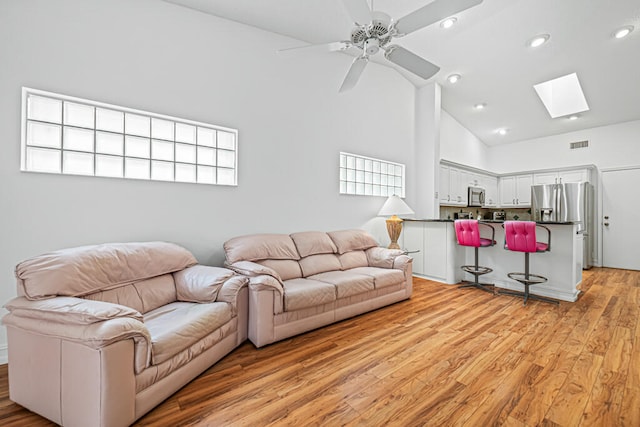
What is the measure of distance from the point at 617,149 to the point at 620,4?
382cm

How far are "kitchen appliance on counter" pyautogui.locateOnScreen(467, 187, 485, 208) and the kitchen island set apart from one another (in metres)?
2.09

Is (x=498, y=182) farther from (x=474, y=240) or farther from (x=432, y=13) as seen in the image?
(x=432, y=13)

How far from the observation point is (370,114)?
472cm

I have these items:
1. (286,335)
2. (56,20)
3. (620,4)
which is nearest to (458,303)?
(286,335)

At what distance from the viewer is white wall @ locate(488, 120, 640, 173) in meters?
5.71

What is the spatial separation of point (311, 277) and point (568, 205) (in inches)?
236

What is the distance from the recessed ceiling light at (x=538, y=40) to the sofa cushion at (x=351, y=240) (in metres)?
3.84

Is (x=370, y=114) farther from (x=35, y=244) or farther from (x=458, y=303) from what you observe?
(x=35, y=244)

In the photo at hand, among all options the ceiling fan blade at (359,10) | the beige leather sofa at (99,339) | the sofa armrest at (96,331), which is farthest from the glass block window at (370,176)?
the sofa armrest at (96,331)

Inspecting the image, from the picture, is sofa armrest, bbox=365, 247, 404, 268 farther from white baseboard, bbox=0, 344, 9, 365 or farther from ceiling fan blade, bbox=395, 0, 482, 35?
white baseboard, bbox=0, 344, 9, 365

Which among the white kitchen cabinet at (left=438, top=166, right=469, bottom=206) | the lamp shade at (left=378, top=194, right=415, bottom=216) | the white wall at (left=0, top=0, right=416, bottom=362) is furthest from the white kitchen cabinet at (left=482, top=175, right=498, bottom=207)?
the white wall at (left=0, top=0, right=416, bottom=362)

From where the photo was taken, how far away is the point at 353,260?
12.3 feet

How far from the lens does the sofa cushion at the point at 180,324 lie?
5.31 ft

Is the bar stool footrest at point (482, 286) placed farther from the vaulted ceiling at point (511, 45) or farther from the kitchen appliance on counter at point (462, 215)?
the vaulted ceiling at point (511, 45)
